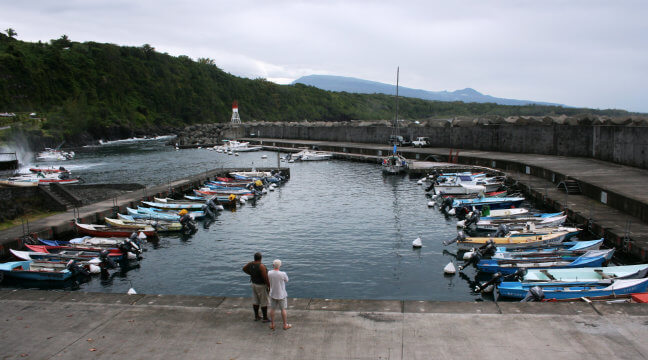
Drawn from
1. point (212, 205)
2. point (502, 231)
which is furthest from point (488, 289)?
point (212, 205)

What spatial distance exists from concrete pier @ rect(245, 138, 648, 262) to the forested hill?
260 ft

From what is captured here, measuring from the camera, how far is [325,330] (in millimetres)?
9344

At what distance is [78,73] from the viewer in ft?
417

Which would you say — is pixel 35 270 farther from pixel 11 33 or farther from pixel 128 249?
pixel 11 33

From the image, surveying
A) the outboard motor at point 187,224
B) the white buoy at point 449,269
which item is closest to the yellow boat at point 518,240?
the white buoy at point 449,269

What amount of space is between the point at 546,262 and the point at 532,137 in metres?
30.1

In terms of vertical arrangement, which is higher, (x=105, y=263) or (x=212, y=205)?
(x=212, y=205)

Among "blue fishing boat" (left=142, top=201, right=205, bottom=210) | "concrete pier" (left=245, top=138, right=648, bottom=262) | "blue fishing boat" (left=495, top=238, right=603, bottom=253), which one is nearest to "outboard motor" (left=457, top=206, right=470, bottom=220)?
"concrete pier" (left=245, top=138, right=648, bottom=262)

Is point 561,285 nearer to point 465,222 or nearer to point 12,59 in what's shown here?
point 465,222

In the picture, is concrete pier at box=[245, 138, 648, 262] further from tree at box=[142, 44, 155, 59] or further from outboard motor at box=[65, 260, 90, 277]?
tree at box=[142, 44, 155, 59]

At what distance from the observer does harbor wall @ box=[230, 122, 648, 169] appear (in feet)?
98.4

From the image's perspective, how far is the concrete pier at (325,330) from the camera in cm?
840

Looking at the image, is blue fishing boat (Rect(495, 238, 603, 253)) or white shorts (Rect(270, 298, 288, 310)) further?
blue fishing boat (Rect(495, 238, 603, 253))

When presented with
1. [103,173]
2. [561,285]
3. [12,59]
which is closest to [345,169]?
[103,173]
